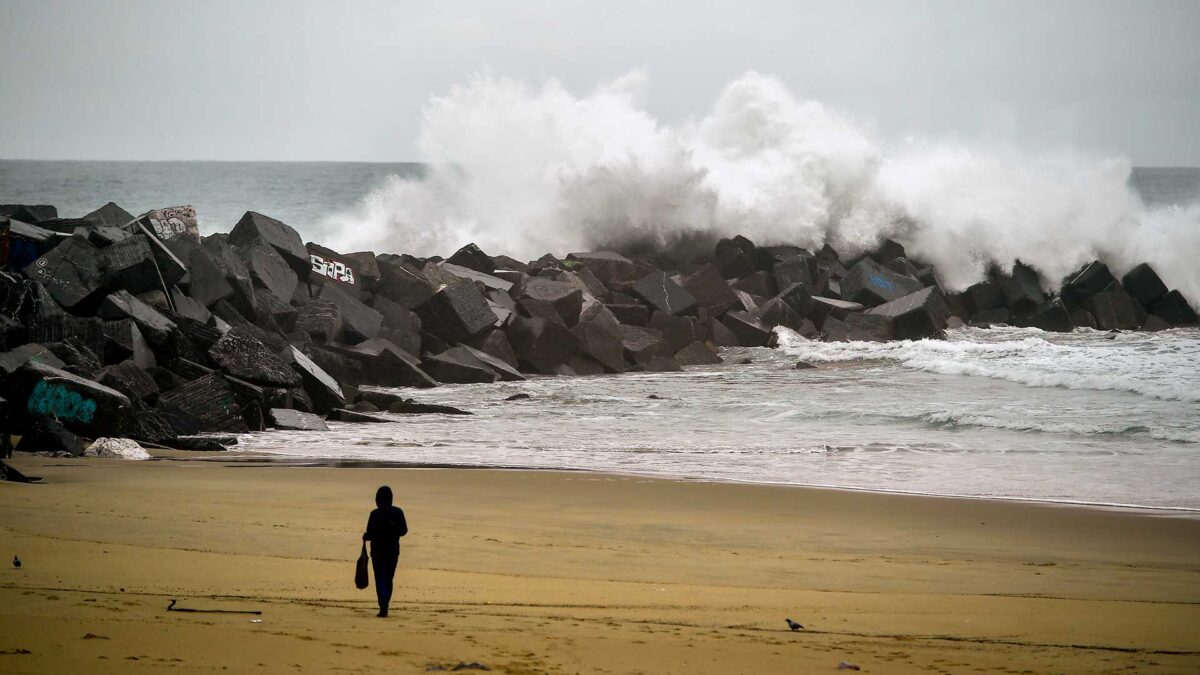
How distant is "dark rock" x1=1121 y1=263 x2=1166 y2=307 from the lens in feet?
87.3

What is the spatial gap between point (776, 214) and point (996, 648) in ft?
78.4

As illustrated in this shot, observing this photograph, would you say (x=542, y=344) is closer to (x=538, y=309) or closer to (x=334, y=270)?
(x=538, y=309)

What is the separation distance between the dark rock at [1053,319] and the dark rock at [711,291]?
745 centimetres

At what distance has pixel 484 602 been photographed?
17.2ft

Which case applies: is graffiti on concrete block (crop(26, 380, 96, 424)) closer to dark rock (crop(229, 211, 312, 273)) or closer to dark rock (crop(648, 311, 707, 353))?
dark rock (crop(229, 211, 312, 273))

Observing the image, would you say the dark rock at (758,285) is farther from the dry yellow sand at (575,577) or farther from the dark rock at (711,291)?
the dry yellow sand at (575,577)

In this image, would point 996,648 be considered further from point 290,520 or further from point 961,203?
point 961,203

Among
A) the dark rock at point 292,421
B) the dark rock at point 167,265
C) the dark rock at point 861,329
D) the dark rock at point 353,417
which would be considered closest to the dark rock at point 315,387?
the dark rock at point 353,417

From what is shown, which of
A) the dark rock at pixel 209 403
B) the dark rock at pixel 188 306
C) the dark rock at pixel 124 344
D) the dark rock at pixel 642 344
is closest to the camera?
the dark rock at pixel 209 403

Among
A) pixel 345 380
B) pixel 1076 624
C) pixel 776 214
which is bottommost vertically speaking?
pixel 1076 624

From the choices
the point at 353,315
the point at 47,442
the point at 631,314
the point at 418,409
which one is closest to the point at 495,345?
the point at 353,315

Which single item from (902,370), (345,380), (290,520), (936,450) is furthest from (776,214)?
(290,520)

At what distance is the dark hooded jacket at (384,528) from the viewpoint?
487cm

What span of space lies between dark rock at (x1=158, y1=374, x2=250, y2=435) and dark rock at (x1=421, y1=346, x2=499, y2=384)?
482 centimetres
